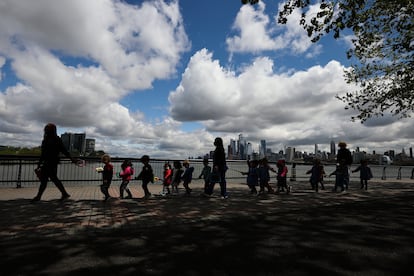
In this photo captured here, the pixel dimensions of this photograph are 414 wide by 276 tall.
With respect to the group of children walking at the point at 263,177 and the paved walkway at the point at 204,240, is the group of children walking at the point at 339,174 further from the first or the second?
the paved walkway at the point at 204,240

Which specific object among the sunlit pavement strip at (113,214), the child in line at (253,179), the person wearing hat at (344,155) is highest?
the person wearing hat at (344,155)

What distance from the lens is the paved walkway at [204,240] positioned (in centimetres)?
286

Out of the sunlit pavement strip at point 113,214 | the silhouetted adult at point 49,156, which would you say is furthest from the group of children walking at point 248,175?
the silhouetted adult at point 49,156

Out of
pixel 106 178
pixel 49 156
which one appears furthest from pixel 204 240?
pixel 49 156

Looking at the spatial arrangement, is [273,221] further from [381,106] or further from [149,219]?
[381,106]

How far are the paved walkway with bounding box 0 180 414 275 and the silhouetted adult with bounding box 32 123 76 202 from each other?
2.32 ft

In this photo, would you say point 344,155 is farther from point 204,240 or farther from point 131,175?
point 204,240

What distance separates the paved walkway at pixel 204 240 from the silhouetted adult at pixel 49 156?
2.32ft

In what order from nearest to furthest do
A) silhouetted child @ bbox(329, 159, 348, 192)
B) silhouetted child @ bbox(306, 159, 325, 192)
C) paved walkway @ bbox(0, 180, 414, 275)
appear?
1. paved walkway @ bbox(0, 180, 414, 275)
2. silhouetted child @ bbox(329, 159, 348, 192)
3. silhouetted child @ bbox(306, 159, 325, 192)

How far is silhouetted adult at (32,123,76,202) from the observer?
22.2 ft

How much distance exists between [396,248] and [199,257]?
264 centimetres

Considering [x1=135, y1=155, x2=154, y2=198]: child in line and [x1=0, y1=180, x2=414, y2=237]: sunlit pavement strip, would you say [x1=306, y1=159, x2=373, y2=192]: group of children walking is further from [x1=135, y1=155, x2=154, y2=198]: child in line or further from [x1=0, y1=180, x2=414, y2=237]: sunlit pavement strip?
[x1=135, y1=155, x2=154, y2=198]: child in line

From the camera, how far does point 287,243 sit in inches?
146

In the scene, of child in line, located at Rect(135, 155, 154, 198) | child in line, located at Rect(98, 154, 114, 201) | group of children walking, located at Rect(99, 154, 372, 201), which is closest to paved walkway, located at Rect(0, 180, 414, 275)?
child in line, located at Rect(98, 154, 114, 201)
